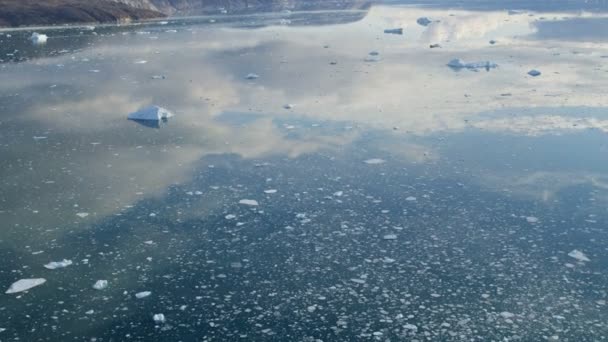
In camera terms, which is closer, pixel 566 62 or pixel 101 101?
pixel 101 101

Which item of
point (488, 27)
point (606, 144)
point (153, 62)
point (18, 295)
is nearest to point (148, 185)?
point (18, 295)

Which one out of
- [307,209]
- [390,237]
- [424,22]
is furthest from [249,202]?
[424,22]

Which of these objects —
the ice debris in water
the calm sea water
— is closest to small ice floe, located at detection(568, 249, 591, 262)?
the calm sea water

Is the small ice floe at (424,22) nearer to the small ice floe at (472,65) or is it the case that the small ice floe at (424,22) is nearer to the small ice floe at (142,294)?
the small ice floe at (472,65)

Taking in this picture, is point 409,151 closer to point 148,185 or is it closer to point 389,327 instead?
point 148,185

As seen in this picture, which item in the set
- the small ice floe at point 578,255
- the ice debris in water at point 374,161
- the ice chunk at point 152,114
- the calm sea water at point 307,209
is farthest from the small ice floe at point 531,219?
the ice chunk at point 152,114

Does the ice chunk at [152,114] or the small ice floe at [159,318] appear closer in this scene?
the small ice floe at [159,318]

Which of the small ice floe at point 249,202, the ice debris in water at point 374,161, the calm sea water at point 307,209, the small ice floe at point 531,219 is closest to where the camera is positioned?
the calm sea water at point 307,209
